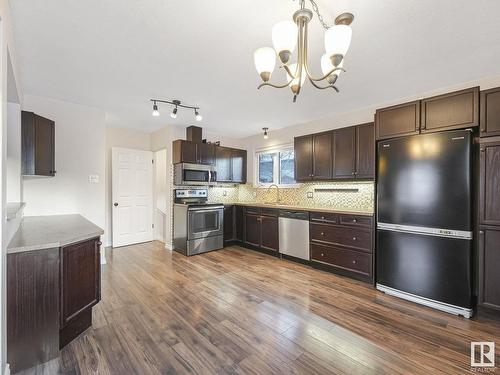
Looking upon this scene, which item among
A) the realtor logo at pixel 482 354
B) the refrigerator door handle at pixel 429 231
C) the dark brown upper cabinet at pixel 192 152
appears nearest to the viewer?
the realtor logo at pixel 482 354

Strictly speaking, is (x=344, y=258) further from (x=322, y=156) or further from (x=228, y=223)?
(x=228, y=223)

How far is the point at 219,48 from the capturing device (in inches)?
84.7

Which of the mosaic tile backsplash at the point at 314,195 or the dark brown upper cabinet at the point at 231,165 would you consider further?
the dark brown upper cabinet at the point at 231,165

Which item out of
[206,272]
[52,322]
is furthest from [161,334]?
[206,272]

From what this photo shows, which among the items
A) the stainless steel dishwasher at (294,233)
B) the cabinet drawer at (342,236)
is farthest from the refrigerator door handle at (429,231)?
the stainless steel dishwasher at (294,233)

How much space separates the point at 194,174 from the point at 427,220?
3799mm

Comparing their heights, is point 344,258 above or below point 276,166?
below

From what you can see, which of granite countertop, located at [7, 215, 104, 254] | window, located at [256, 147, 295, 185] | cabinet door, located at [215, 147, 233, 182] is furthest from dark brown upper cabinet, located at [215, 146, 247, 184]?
granite countertop, located at [7, 215, 104, 254]

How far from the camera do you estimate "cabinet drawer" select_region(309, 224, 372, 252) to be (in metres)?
3.11

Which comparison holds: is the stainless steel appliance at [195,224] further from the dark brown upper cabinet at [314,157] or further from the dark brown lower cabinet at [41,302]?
the dark brown lower cabinet at [41,302]

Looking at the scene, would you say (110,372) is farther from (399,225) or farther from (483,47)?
(483,47)

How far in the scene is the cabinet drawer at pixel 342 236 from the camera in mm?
3109

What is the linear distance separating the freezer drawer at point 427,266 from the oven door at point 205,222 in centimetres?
297

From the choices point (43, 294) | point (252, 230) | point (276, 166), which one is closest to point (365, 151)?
point (276, 166)
